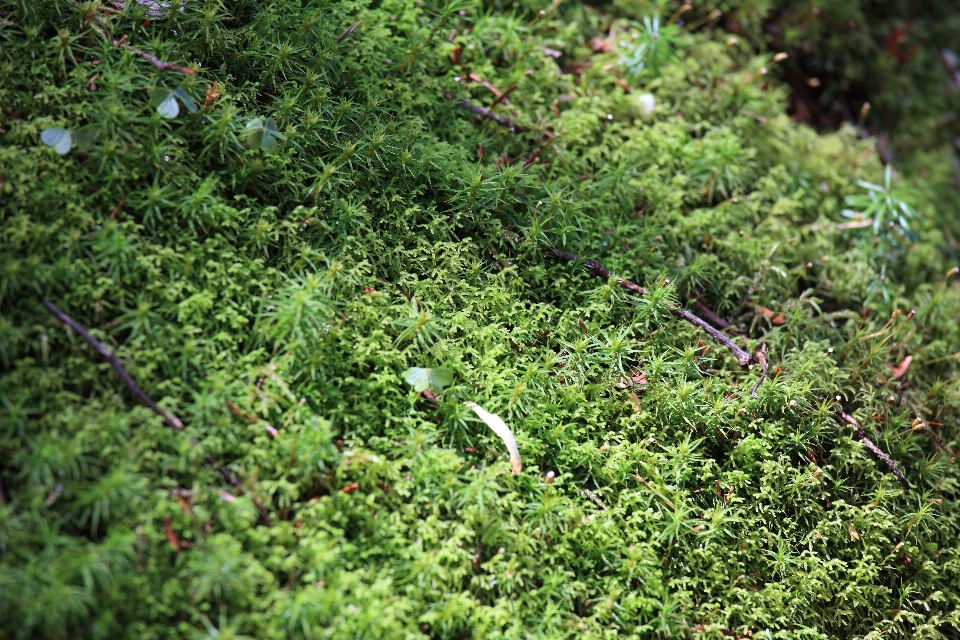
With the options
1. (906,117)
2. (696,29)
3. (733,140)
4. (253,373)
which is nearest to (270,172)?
(253,373)

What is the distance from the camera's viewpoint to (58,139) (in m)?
2.28

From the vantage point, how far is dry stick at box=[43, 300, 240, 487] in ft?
6.93

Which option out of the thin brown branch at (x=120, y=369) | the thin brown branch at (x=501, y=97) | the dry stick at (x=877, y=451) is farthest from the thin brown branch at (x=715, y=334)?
the thin brown branch at (x=120, y=369)

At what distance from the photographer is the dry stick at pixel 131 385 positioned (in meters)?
2.11

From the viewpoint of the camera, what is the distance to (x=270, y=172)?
2570 millimetres

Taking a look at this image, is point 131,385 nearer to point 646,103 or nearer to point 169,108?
point 169,108

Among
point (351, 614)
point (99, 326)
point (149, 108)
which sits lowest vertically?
point (351, 614)

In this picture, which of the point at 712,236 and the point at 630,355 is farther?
the point at 712,236

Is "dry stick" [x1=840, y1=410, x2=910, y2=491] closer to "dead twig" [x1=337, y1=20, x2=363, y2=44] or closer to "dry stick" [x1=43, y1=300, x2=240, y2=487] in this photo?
"dry stick" [x1=43, y1=300, x2=240, y2=487]

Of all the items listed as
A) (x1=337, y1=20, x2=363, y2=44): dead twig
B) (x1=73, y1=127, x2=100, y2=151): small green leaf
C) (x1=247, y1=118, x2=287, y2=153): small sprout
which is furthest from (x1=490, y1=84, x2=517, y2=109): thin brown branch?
(x1=73, y1=127, x2=100, y2=151): small green leaf

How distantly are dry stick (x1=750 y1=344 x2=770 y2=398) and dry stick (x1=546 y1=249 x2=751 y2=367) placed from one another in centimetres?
5

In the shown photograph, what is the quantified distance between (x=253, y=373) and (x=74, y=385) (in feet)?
1.68

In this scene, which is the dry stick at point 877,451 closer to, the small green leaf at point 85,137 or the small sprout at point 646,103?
the small sprout at point 646,103

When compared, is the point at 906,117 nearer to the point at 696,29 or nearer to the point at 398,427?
the point at 696,29
